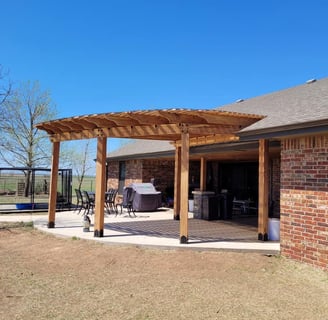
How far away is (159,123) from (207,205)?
4444 millimetres

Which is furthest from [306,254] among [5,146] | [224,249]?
[5,146]

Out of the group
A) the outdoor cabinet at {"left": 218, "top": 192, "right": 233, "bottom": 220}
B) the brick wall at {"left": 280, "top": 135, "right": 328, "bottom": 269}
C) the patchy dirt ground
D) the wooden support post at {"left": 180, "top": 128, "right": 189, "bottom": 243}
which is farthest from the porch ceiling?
the outdoor cabinet at {"left": 218, "top": 192, "right": 233, "bottom": 220}

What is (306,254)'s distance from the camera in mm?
5730

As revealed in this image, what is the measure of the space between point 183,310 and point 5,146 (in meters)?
21.9

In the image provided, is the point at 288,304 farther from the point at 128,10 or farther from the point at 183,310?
the point at 128,10

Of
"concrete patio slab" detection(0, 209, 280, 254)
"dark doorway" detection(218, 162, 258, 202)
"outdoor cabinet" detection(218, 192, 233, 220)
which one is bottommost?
"concrete patio slab" detection(0, 209, 280, 254)

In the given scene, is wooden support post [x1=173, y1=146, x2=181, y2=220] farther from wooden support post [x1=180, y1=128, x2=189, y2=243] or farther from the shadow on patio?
wooden support post [x1=180, y1=128, x2=189, y2=243]

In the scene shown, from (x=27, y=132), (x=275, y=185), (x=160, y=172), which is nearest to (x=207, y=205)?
(x=275, y=185)

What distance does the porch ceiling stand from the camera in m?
6.55

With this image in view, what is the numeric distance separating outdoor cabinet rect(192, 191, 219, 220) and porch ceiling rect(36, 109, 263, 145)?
3055mm

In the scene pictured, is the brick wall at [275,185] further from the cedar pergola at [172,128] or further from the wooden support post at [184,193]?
the wooden support post at [184,193]

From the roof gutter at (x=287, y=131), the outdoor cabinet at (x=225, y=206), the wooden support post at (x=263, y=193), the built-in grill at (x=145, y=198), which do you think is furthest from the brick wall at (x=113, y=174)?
the roof gutter at (x=287, y=131)

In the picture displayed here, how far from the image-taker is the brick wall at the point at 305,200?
216 inches

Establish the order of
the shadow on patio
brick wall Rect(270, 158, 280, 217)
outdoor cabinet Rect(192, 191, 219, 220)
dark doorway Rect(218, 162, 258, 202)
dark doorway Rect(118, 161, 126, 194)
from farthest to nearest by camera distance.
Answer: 1. dark doorway Rect(118, 161, 126, 194)
2. dark doorway Rect(218, 162, 258, 202)
3. brick wall Rect(270, 158, 280, 217)
4. outdoor cabinet Rect(192, 191, 219, 220)
5. the shadow on patio
